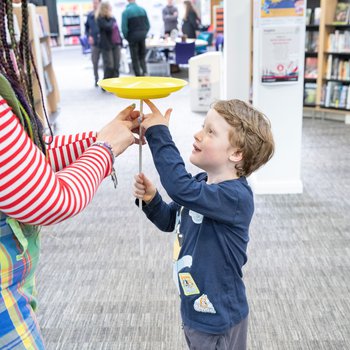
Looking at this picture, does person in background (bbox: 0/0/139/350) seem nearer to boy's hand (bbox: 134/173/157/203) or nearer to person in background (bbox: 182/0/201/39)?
boy's hand (bbox: 134/173/157/203)

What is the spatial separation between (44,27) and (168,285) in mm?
5797

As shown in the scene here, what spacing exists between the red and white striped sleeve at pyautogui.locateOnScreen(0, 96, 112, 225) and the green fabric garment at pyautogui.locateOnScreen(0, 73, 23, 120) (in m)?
0.03

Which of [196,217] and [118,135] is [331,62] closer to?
[196,217]

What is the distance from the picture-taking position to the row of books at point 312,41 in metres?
6.42

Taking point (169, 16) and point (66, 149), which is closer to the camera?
point (66, 149)

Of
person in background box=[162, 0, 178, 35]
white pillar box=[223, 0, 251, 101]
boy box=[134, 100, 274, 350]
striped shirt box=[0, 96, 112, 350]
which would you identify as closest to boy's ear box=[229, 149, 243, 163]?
boy box=[134, 100, 274, 350]

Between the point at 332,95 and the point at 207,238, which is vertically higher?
the point at 207,238

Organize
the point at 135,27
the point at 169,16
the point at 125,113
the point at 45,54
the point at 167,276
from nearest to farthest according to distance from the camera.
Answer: the point at 125,113 → the point at 167,276 → the point at 45,54 → the point at 135,27 → the point at 169,16

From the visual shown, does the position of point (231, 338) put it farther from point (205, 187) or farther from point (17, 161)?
point (17, 161)

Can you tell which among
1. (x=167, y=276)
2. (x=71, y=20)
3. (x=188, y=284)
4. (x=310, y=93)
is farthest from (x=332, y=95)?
(x=71, y=20)

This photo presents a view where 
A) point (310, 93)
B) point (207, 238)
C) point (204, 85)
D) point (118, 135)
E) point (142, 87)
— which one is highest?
point (142, 87)

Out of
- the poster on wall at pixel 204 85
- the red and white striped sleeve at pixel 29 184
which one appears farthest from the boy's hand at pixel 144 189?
the poster on wall at pixel 204 85

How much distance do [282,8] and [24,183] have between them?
3.08m

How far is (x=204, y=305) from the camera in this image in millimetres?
1407
